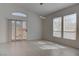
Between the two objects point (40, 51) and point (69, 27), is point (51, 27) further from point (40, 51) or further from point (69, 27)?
point (40, 51)

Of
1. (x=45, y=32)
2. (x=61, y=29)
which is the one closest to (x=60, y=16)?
(x=61, y=29)

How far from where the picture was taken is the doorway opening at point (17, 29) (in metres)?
10.6

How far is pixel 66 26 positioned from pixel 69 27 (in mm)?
351

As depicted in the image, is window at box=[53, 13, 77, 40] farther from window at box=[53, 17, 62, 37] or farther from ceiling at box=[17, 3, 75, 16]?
ceiling at box=[17, 3, 75, 16]

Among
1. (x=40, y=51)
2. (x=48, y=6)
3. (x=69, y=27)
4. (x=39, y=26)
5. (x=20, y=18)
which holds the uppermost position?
(x=48, y=6)

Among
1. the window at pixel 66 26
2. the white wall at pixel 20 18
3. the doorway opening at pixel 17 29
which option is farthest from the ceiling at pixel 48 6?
the doorway opening at pixel 17 29

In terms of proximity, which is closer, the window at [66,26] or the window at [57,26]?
the window at [66,26]

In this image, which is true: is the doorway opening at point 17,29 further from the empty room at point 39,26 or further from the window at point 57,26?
the window at point 57,26

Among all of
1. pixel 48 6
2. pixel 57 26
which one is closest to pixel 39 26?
pixel 57 26

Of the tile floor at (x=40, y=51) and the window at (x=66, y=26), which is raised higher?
the window at (x=66, y=26)

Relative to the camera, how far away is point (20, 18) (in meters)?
11.3

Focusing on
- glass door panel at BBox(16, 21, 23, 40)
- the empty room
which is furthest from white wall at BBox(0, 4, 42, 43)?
glass door panel at BBox(16, 21, 23, 40)

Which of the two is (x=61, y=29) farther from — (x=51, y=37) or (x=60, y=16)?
(x=51, y=37)

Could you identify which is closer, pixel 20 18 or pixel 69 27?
pixel 69 27
